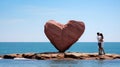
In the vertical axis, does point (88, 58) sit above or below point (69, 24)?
below

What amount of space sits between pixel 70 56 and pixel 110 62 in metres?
5.17

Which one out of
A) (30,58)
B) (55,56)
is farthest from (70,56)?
(30,58)

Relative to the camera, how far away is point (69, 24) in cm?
4875

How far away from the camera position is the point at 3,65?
39469mm

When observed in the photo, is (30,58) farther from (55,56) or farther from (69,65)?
(69,65)

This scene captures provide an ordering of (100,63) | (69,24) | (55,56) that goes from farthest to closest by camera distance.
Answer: (69,24), (55,56), (100,63)

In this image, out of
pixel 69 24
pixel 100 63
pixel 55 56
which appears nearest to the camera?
pixel 100 63

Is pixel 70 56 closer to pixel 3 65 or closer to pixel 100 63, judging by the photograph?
pixel 100 63

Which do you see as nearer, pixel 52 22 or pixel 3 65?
pixel 3 65

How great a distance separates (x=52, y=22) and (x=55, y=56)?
5.56 m

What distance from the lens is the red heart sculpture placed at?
48531mm

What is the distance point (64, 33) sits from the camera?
48.8m

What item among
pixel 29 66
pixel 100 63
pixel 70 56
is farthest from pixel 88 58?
pixel 29 66

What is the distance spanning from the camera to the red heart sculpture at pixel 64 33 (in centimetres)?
4853
